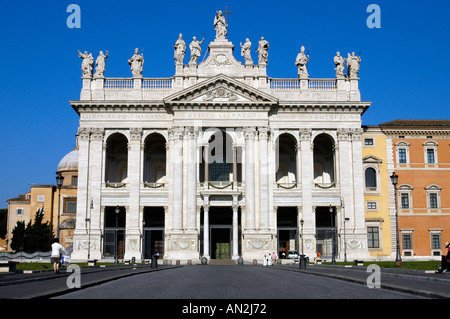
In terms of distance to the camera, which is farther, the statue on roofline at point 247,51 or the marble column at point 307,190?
the statue on roofline at point 247,51

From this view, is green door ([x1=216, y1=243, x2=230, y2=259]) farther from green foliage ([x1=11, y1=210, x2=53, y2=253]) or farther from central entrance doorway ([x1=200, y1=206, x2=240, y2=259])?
green foliage ([x1=11, y1=210, x2=53, y2=253])

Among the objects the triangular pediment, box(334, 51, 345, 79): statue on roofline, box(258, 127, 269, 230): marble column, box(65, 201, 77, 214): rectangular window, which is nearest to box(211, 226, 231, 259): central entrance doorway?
box(258, 127, 269, 230): marble column

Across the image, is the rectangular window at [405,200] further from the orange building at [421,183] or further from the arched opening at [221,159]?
the arched opening at [221,159]

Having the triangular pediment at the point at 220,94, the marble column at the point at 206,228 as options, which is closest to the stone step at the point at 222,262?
the marble column at the point at 206,228

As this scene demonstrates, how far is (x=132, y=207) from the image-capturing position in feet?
190

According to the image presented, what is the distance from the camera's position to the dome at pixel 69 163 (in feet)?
291

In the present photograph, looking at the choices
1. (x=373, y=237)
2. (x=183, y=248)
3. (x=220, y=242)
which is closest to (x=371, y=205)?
(x=373, y=237)

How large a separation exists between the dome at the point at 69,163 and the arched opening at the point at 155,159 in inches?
1110

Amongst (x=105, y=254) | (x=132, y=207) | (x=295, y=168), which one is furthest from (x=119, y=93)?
(x=295, y=168)

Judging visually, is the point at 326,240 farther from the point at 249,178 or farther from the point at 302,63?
the point at 302,63

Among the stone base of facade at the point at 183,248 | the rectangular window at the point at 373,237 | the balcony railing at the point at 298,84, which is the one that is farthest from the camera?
the balcony railing at the point at 298,84

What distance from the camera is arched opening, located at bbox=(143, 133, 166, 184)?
62969 millimetres

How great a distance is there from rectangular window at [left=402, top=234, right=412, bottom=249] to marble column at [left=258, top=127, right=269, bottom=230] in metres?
14.8

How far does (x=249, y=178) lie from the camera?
57188 millimetres
